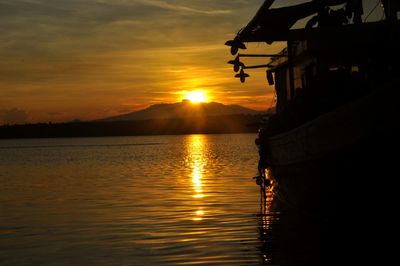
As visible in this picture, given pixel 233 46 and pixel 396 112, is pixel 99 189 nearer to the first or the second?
pixel 233 46

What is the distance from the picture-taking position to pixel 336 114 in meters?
11.8

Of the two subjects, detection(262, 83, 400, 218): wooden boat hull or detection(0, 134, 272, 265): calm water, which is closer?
detection(262, 83, 400, 218): wooden boat hull

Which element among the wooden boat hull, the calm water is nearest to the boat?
the wooden boat hull

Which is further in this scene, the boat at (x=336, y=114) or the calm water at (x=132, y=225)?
the calm water at (x=132, y=225)

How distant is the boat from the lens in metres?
11.2

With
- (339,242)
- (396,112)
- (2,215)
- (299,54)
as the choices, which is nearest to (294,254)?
(339,242)

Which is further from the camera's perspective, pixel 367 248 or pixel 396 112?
pixel 367 248

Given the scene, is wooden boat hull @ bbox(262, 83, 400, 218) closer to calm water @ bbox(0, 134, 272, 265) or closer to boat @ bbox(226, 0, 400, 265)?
boat @ bbox(226, 0, 400, 265)

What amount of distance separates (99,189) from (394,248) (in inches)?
868

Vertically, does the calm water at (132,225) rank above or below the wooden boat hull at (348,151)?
below

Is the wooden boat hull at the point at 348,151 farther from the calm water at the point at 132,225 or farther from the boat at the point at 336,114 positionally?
the calm water at the point at 132,225

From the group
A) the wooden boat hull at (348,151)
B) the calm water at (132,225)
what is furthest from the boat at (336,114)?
the calm water at (132,225)

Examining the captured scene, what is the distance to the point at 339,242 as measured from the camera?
43.7 feet

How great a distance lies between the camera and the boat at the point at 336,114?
11.2 metres
